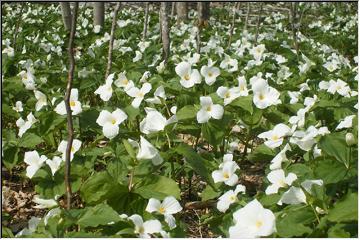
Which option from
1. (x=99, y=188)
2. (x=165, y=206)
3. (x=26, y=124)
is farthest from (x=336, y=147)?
(x=26, y=124)

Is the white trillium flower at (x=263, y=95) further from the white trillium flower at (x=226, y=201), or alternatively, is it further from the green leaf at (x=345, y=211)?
the green leaf at (x=345, y=211)

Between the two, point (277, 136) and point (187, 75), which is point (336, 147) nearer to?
point (277, 136)

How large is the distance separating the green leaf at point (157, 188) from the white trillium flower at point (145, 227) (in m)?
0.26

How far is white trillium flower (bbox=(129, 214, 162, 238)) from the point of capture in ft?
5.21

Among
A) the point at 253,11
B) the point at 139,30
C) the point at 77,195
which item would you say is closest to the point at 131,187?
the point at 77,195

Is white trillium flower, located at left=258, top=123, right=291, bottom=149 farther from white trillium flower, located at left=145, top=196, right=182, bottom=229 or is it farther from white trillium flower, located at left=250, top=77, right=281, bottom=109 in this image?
white trillium flower, located at left=145, top=196, right=182, bottom=229

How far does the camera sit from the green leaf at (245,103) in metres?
2.57

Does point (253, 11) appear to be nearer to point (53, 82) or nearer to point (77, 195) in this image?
point (53, 82)

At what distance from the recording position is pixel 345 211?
1.53 metres

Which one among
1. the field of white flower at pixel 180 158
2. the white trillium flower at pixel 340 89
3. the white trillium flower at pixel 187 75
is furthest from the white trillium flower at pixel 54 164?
the white trillium flower at pixel 340 89

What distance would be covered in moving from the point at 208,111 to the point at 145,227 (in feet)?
3.13

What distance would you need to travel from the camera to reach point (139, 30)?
8.32 m

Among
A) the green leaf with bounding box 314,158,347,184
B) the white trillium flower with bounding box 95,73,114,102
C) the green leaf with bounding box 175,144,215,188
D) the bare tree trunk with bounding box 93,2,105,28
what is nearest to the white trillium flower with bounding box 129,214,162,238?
the green leaf with bounding box 175,144,215,188

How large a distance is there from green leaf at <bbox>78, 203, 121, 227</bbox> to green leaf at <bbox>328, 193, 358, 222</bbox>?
0.69 metres
